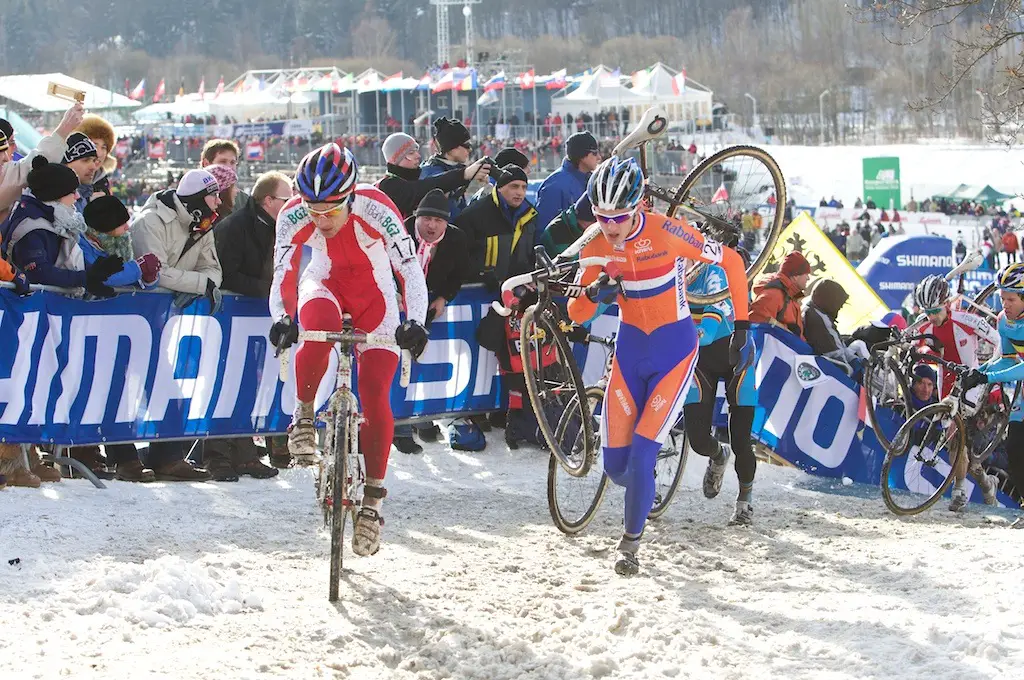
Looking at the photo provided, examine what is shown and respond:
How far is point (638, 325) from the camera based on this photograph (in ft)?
23.2

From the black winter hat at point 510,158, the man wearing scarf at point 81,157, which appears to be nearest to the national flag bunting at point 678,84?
the black winter hat at point 510,158

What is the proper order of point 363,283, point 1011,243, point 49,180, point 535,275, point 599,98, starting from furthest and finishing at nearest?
1. point 599,98
2. point 1011,243
3. point 49,180
4. point 535,275
5. point 363,283

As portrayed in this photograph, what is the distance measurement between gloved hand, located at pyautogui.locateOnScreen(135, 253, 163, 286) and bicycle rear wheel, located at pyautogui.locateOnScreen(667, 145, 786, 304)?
11.2ft

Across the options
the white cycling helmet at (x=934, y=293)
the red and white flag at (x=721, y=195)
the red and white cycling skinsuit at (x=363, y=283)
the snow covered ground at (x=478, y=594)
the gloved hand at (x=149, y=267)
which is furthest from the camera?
the white cycling helmet at (x=934, y=293)

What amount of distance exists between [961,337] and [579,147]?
3446 mm

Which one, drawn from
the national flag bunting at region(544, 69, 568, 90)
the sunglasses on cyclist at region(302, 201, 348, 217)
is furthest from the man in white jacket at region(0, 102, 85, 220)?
the national flag bunting at region(544, 69, 568, 90)

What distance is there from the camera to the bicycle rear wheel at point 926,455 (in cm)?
941

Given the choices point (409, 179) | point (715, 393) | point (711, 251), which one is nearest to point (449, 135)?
point (409, 179)

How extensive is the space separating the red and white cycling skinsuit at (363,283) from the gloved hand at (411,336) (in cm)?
31

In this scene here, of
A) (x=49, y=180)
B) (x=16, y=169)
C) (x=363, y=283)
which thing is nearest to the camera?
(x=363, y=283)

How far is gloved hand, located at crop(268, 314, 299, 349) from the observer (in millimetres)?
5926

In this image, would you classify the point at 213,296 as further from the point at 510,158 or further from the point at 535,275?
the point at 510,158

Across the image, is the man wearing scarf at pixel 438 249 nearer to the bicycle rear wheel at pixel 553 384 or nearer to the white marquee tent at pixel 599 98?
the bicycle rear wheel at pixel 553 384

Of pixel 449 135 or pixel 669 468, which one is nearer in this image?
pixel 669 468
